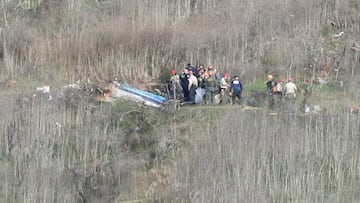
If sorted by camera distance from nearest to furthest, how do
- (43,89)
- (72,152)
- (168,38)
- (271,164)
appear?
(271,164) < (72,152) < (43,89) < (168,38)

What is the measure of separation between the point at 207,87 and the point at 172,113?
103cm

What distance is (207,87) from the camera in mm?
26906

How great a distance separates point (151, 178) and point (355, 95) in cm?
547

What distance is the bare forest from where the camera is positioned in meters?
23.9

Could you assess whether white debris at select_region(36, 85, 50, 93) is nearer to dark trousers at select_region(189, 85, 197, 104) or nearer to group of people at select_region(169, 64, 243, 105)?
group of people at select_region(169, 64, 243, 105)

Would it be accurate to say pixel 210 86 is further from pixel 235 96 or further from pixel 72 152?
pixel 72 152

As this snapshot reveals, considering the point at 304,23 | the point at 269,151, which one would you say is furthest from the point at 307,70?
the point at 269,151

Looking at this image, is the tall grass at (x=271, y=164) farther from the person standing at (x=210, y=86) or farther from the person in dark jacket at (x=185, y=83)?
the person in dark jacket at (x=185, y=83)

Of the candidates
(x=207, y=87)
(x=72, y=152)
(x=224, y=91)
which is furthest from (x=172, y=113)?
(x=72, y=152)

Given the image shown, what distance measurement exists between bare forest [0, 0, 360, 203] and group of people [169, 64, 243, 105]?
0.99 feet

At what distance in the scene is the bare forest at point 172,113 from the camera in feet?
78.3

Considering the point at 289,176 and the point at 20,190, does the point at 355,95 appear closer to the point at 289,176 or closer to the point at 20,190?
the point at 289,176

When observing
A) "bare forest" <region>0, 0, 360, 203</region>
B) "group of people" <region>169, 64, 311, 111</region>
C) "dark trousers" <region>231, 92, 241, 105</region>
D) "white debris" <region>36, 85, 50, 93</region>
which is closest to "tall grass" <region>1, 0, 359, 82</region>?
"bare forest" <region>0, 0, 360, 203</region>

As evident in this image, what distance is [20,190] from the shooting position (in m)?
23.8
